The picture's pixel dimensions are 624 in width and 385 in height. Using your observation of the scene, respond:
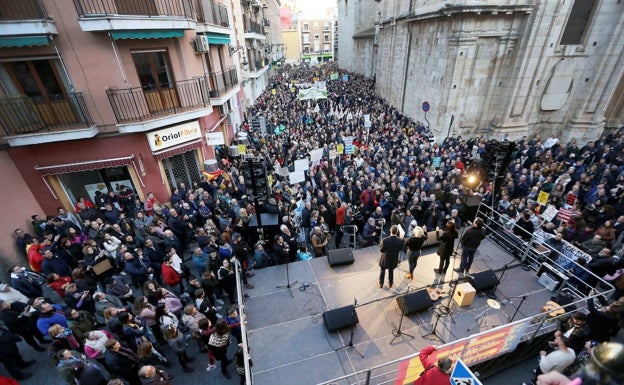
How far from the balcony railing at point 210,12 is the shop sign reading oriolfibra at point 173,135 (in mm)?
5696

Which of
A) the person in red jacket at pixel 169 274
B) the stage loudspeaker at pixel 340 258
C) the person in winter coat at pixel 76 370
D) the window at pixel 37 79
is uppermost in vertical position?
the window at pixel 37 79

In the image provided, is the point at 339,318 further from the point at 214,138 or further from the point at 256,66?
the point at 256,66

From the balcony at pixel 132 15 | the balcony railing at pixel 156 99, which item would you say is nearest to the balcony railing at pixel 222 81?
the balcony railing at pixel 156 99

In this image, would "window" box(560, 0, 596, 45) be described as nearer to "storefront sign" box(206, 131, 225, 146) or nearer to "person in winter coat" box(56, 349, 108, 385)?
"storefront sign" box(206, 131, 225, 146)

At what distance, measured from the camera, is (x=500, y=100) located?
59.8ft

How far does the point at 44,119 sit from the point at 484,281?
594 inches

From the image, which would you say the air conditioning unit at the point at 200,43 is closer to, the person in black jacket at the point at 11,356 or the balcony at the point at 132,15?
the balcony at the point at 132,15

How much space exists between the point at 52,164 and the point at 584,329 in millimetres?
16234

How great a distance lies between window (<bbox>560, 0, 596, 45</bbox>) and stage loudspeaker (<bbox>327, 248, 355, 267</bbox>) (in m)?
19.6

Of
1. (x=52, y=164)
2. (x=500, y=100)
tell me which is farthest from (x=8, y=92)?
(x=500, y=100)

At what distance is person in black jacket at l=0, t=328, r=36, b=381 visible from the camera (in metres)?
5.85

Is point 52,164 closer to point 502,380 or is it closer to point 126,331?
point 126,331

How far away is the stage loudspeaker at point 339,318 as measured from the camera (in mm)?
6375

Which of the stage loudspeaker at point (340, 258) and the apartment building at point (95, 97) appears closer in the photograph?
the stage loudspeaker at point (340, 258)
